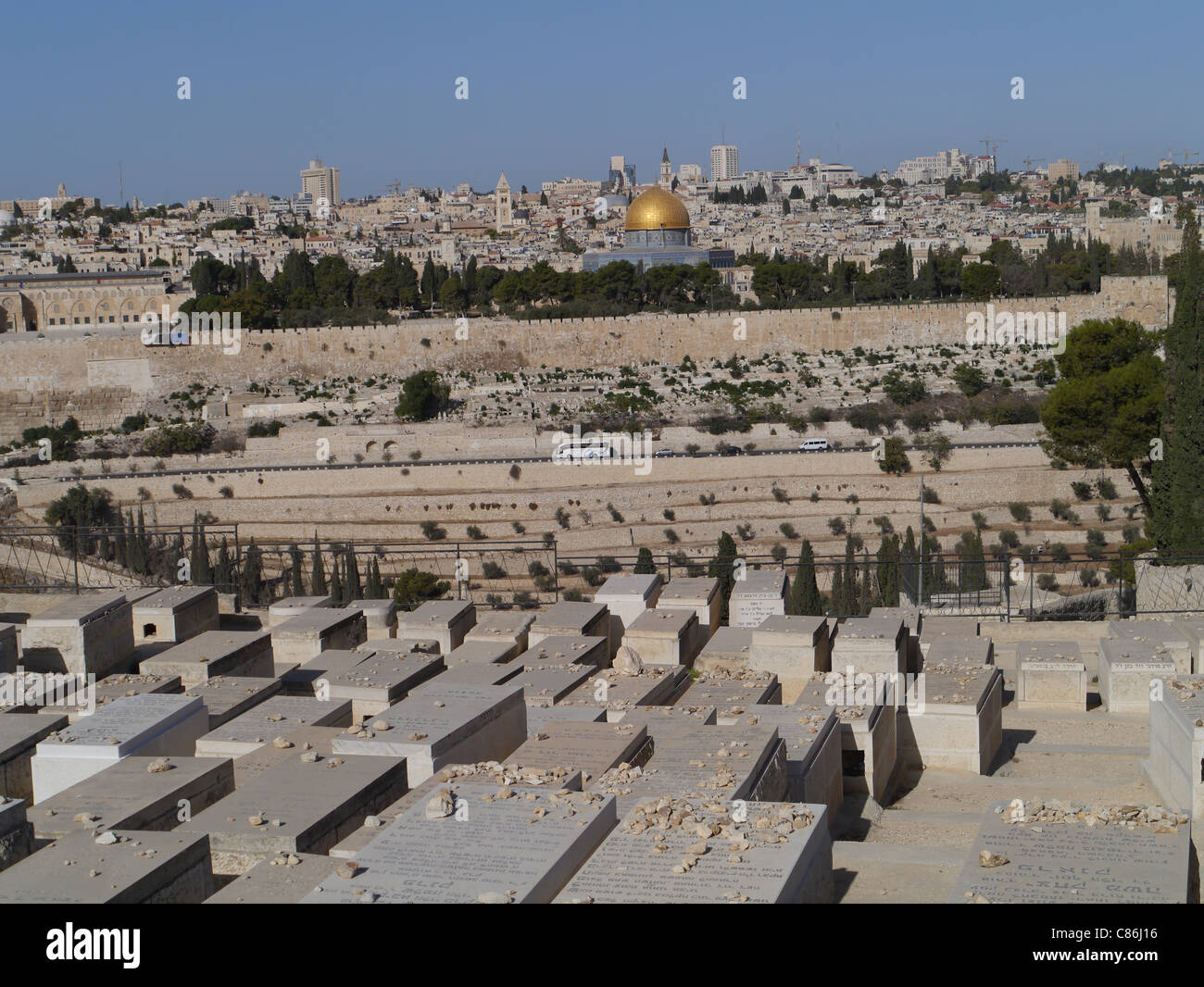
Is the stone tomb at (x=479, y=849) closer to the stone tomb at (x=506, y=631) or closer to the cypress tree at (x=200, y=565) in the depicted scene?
the stone tomb at (x=506, y=631)

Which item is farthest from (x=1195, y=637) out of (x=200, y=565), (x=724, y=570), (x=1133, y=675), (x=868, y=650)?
(x=200, y=565)

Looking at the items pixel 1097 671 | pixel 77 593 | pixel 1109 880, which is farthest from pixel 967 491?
pixel 1109 880

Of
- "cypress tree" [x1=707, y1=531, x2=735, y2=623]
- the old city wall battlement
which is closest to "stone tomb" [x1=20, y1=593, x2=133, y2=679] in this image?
"cypress tree" [x1=707, y1=531, x2=735, y2=623]

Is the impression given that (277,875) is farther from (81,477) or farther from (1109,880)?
(81,477)

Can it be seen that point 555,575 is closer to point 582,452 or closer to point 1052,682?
point 1052,682

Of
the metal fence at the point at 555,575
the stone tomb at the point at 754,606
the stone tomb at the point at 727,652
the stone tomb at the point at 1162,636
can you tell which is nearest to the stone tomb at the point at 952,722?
the stone tomb at the point at 727,652
